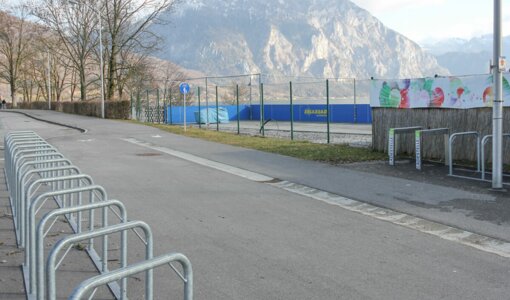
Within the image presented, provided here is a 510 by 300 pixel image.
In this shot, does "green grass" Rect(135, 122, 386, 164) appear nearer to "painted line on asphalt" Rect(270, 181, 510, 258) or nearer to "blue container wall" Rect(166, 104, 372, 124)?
"painted line on asphalt" Rect(270, 181, 510, 258)

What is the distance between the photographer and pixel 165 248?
6.07m

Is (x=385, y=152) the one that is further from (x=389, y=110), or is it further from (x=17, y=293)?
(x=17, y=293)

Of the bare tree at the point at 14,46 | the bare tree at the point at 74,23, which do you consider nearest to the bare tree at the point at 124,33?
the bare tree at the point at 74,23

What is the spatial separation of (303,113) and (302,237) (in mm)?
34308

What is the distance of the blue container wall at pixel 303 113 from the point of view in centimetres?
3569

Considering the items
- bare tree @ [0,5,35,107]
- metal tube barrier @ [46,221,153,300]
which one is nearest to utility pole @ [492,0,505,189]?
metal tube barrier @ [46,221,153,300]

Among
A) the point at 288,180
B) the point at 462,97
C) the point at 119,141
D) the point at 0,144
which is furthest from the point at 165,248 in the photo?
the point at 0,144

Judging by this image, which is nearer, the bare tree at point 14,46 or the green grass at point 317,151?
the green grass at point 317,151

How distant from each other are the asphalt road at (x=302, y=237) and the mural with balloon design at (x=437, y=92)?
3.37m

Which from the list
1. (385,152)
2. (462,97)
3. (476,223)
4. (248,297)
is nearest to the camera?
(248,297)

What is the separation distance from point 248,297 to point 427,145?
10.4m

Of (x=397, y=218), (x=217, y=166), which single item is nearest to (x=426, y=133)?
(x=217, y=166)

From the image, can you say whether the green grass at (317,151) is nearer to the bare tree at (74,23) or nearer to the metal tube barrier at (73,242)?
the metal tube barrier at (73,242)

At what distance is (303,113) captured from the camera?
40.5 meters
